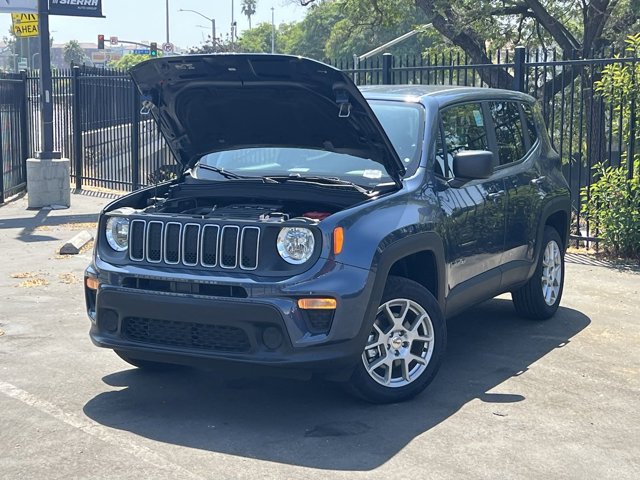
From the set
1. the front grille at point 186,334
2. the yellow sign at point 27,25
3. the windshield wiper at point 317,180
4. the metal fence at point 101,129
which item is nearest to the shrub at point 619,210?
the windshield wiper at point 317,180

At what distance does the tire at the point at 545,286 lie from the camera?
7684 mm

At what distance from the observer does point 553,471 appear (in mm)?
4668

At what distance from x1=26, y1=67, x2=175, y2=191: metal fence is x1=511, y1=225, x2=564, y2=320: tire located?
979 cm

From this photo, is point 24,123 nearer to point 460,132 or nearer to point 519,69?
point 519,69

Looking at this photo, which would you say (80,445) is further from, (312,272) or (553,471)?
(553,471)

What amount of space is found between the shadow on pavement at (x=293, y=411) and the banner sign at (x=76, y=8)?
36.0 feet

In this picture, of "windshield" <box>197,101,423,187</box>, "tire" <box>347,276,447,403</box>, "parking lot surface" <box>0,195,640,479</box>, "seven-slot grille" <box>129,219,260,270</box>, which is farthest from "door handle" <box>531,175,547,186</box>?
"seven-slot grille" <box>129,219,260,270</box>

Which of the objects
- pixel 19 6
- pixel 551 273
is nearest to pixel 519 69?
pixel 551 273

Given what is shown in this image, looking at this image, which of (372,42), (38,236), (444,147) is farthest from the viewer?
(372,42)

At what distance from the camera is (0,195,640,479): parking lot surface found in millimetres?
4730

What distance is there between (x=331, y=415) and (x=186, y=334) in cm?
95

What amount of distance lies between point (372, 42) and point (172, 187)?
54.9 m

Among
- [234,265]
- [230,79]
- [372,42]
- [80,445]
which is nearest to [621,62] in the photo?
[230,79]

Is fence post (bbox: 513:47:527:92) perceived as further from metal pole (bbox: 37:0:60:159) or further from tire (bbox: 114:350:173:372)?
metal pole (bbox: 37:0:60:159)
